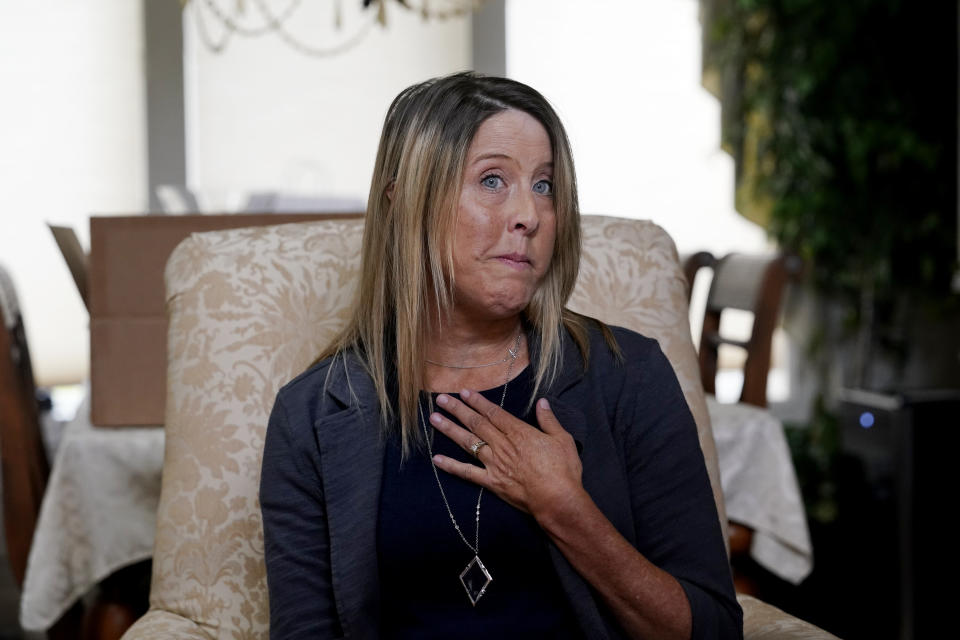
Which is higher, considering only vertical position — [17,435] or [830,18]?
[830,18]

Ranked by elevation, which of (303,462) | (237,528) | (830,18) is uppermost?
(830,18)

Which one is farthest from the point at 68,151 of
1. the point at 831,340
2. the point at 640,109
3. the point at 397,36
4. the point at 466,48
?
the point at 831,340

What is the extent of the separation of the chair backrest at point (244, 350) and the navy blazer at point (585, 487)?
17 centimetres

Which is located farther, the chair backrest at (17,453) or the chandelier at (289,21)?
the chandelier at (289,21)

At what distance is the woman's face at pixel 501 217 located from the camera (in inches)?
44.9

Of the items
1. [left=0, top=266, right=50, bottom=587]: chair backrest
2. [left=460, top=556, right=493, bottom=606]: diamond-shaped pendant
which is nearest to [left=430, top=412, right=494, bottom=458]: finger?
[left=460, top=556, right=493, bottom=606]: diamond-shaped pendant

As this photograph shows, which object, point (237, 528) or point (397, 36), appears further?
point (397, 36)

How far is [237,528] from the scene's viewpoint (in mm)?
1340

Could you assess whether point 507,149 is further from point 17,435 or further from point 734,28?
point 734,28

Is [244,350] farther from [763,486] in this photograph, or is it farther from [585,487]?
[763,486]

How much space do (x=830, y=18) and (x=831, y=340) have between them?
Result: 4.30ft

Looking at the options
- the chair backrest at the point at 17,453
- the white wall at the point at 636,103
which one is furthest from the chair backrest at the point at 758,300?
the white wall at the point at 636,103

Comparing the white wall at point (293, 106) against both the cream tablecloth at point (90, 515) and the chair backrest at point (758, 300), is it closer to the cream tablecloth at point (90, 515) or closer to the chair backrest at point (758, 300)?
the chair backrest at point (758, 300)

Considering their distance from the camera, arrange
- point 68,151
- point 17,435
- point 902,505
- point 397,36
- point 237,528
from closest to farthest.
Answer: point 237,528, point 17,435, point 902,505, point 68,151, point 397,36
